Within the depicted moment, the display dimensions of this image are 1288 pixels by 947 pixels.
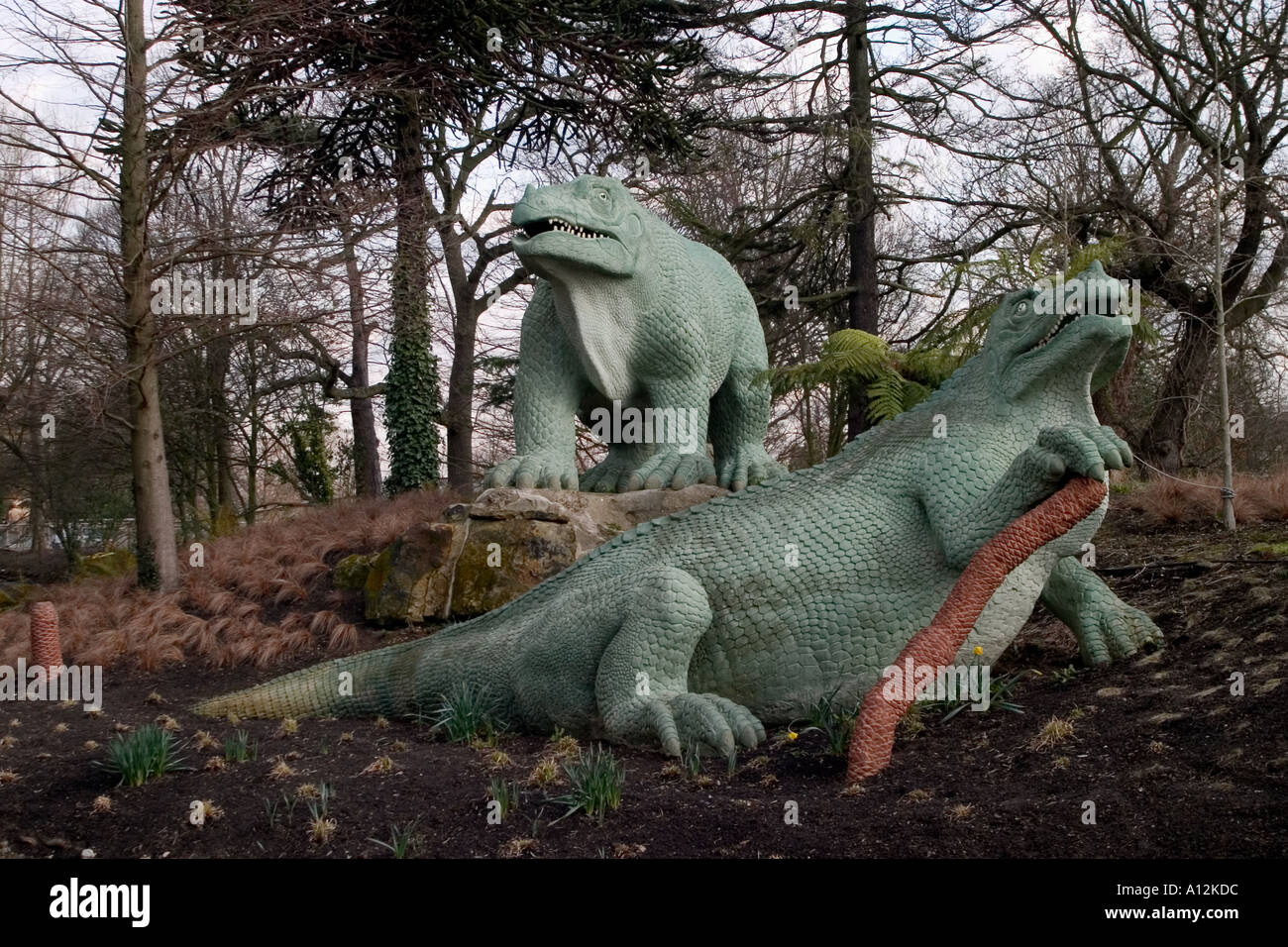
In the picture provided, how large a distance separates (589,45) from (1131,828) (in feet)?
49.2

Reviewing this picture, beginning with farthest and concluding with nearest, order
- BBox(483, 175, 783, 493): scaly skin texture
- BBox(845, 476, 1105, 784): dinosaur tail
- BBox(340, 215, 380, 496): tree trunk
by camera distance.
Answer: BBox(340, 215, 380, 496): tree trunk, BBox(483, 175, 783, 493): scaly skin texture, BBox(845, 476, 1105, 784): dinosaur tail

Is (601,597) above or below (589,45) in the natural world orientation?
below

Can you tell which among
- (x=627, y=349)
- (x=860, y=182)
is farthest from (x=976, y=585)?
(x=860, y=182)

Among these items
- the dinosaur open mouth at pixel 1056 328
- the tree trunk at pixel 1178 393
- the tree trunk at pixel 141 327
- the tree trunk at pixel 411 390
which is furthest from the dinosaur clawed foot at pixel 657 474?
the tree trunk at pixel 411 390

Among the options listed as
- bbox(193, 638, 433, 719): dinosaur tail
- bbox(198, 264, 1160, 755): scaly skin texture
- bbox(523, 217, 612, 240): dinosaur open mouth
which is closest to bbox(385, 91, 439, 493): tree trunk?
bbox(523, 217, 612, 240): dinosaur open mouth

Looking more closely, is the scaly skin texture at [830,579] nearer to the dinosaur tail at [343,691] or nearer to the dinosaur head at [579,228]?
the dinosaur tail at [343,691]

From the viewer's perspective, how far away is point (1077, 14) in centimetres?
1568

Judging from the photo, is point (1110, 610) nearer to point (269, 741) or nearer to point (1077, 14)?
point (269, 741)

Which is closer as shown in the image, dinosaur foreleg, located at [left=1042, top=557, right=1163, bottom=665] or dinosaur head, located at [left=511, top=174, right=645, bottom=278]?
dinosaur foreleg, located at [left=1042, top=557, right=1163, bottom=665]

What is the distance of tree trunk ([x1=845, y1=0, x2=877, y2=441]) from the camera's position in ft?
51.8

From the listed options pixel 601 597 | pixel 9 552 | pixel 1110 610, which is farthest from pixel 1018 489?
pixel 9 552

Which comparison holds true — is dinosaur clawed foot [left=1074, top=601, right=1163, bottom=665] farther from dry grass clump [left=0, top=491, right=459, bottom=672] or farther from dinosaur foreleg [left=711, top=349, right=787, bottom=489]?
dry grass clump [left=0, top=491, right=459, bottom=672]

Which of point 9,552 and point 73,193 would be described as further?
point 9,552

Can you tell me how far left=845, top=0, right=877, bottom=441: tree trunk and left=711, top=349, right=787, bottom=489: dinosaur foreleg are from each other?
22.4 feet
